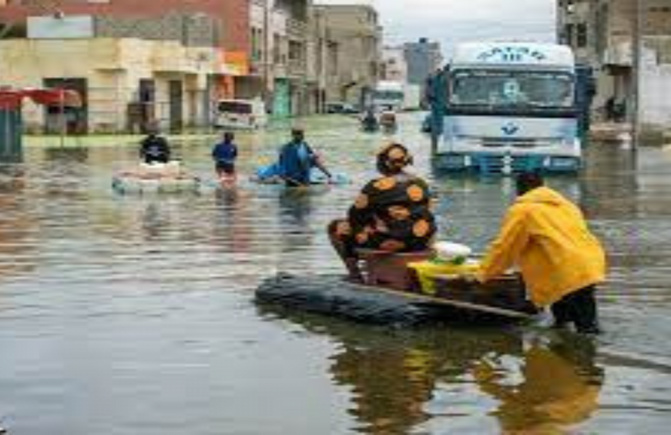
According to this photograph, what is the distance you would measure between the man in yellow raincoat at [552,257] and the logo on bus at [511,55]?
A: 20665 mm

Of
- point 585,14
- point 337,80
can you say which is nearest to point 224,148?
point 585,14

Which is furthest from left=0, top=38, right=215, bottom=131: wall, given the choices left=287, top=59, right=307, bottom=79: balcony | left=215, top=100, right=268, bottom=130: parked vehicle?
left=287, top=59, right=307, bottom=79: balcony

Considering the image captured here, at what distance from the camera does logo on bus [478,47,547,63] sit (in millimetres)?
31625

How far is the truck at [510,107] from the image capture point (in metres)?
31.8

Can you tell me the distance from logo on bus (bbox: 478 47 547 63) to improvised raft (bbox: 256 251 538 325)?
1987 centimetres

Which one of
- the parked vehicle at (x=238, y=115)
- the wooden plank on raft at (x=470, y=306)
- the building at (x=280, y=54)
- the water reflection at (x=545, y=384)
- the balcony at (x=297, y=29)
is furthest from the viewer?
the balcony at (x=297, y=29)

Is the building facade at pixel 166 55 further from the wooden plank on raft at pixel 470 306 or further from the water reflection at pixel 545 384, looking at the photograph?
the water reflection at pixel 545 384

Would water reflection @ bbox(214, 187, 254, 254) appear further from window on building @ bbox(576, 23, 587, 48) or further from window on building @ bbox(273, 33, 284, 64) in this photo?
window on building @ bbox(273, 33, 284, 64)


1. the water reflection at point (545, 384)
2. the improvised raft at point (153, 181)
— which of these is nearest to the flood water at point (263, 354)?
the water reflection at point (545, 384)

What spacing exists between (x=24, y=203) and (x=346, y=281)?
584 inches

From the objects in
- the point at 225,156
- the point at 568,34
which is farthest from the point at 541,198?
the point at 568,34

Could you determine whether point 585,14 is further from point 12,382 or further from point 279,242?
point 12,382

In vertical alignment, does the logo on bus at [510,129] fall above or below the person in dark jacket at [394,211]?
above

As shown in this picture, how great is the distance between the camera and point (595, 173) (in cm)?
3628
